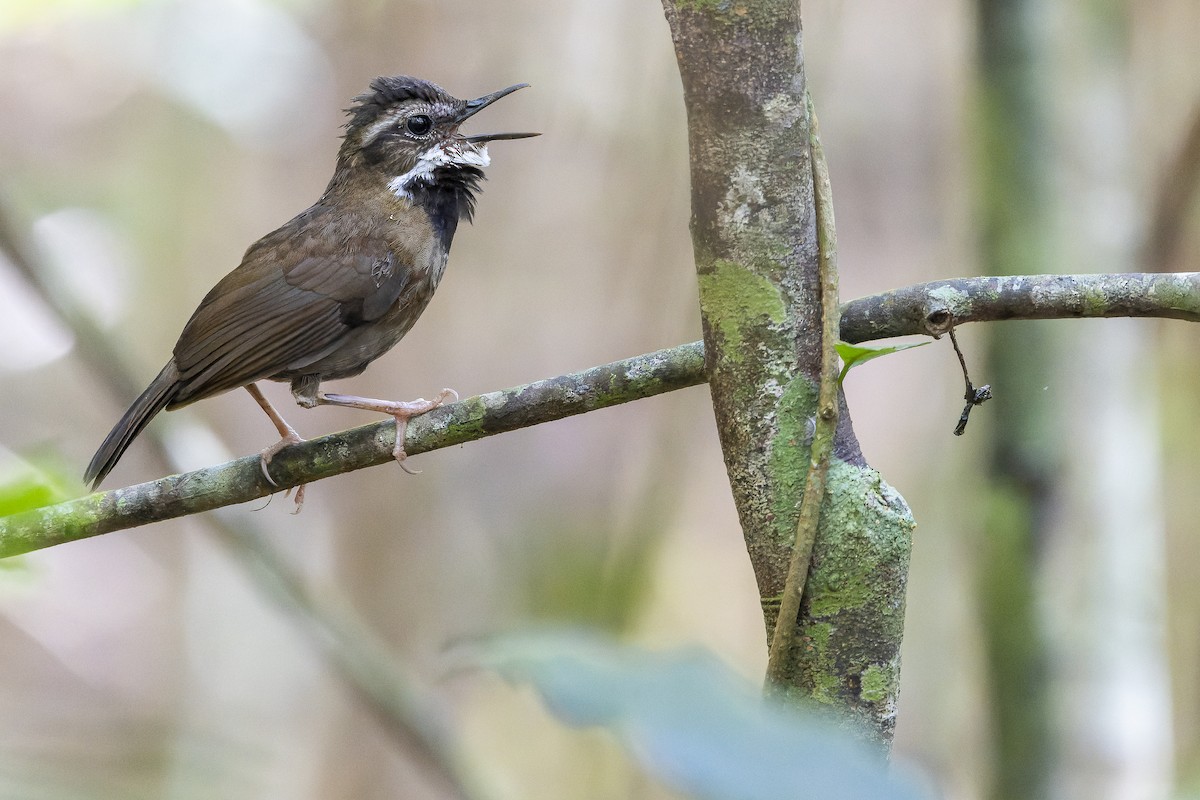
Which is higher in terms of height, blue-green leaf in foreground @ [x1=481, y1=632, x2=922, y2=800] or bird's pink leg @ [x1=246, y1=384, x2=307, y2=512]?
blue-green leaf in foreground @ [x1=481, y1=632, x2=922, y2=800]

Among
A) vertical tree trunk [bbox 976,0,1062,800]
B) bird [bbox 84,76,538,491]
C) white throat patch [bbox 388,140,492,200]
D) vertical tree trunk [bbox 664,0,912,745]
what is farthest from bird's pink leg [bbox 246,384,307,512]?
vertical tree trunk [bbox 976,0,1062,800]

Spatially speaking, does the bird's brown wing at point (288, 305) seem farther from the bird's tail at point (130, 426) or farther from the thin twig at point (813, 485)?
the thin twig at point (813, 485)

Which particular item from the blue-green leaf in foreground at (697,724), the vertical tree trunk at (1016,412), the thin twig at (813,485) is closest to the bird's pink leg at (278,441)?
the thin twig at (813,485)

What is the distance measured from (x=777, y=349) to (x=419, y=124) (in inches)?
103

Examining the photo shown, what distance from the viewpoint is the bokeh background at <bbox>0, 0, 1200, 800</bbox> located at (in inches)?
229

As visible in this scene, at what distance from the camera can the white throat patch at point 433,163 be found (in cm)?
394

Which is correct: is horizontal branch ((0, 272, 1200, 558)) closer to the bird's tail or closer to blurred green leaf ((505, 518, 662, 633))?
the bird's tail

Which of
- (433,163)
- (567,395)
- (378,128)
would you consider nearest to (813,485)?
(567,395)

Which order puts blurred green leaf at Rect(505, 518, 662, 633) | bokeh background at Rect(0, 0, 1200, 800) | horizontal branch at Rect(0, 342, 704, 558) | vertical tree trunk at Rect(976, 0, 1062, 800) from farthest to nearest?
1. bokeh background at Rect(0, 0, 1200, 800)
2. blurred green leaf at Rect(505, 518, 662, 633)
3. vertical tree trunk at Rect(976, 0, 1062, 800)
4. horizontal branch at Rect(0, 342, 704, 558)

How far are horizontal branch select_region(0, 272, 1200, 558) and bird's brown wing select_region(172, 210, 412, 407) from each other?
870 mm

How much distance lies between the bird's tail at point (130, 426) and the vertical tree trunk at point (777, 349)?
212cm

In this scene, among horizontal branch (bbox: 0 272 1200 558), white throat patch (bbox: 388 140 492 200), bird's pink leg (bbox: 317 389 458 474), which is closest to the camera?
horizontal branch (bbox: 0 272 1200 558)

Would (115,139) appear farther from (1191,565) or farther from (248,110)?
(1191,565)

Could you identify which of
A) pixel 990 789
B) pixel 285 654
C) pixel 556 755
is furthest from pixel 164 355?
pixel 990 789
